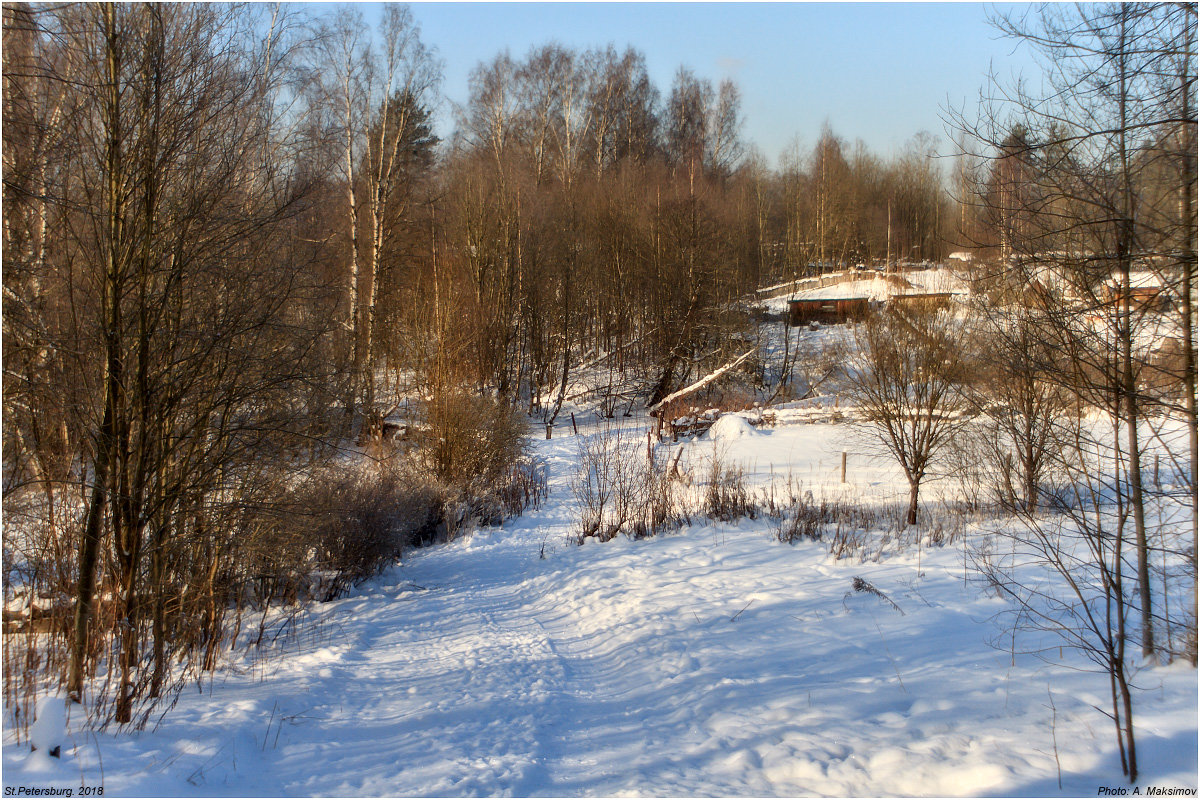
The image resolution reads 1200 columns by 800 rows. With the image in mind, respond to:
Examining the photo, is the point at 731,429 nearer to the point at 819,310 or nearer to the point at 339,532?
the point at 339,532

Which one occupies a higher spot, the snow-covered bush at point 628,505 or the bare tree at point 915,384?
the bare tree at point 915,384

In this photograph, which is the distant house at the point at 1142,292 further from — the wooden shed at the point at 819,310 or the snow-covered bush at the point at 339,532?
the wooden shed at the point at 819,310

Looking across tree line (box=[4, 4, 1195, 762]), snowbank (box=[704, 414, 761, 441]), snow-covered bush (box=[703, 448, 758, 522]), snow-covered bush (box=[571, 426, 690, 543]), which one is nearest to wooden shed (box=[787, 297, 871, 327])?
snowbank (box=[704, 414, 761, 441])

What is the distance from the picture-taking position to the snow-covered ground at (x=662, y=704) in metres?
3.75

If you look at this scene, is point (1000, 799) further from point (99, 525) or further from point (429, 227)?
point (429, 227)

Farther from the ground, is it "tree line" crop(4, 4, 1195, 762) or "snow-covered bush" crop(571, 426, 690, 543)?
"tree line" crop(4, 4, 1195, 762)

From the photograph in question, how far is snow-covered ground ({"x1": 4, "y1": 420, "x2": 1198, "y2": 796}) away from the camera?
375 cm

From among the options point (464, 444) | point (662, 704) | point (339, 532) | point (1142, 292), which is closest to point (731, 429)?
point (464, 444)

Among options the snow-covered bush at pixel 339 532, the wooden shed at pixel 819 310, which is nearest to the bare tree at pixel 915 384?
the snow-covered bush at pixel 339 532

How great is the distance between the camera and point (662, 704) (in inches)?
201

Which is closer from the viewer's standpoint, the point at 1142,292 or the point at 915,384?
the point at 1142,292

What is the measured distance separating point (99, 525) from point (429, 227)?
2223 centimetres

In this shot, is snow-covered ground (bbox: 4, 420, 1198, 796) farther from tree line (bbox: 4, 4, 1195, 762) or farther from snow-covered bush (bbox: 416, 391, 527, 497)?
snow-covered bush (bbox: 416, 391, 527, 497)

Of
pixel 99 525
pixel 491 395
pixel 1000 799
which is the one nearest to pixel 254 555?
pixel 99 525
